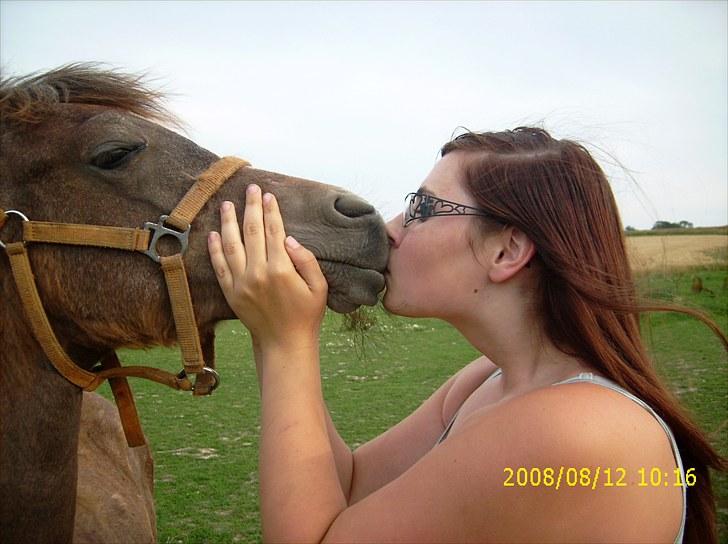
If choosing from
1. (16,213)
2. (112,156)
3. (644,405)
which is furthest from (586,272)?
(16,213)

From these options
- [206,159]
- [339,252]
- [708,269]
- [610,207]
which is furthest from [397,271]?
[708,269]

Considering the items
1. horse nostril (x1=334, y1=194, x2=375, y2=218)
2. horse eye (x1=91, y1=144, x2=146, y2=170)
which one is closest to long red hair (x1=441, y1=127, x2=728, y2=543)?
horse nostril (x1=334, y1=194, x2=375, y2=218)

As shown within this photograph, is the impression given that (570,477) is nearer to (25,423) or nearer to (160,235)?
(160,235)

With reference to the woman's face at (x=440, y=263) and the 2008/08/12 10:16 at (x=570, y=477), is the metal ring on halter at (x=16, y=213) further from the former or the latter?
the 2008/08/12 10:16 at (x=570, y=477)

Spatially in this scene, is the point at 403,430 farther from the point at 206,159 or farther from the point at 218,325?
the point at 206,159

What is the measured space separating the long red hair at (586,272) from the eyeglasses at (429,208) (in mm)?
44

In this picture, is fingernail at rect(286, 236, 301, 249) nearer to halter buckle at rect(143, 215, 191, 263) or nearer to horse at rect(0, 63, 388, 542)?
horse at rect(0, 63, 388, 542)

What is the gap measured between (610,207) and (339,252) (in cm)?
84

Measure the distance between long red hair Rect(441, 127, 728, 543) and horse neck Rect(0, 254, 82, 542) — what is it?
5.27ft

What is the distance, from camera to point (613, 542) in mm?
1235

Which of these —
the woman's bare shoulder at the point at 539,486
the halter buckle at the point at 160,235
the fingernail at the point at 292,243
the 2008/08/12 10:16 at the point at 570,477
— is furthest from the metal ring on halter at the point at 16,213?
the 2008/08/12 10:16 at the point at 570,477

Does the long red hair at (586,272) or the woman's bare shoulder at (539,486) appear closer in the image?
the woman's bare shoulder at (539,486)

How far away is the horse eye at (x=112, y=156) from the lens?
6.59 feet

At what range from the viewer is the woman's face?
68.3 inches
